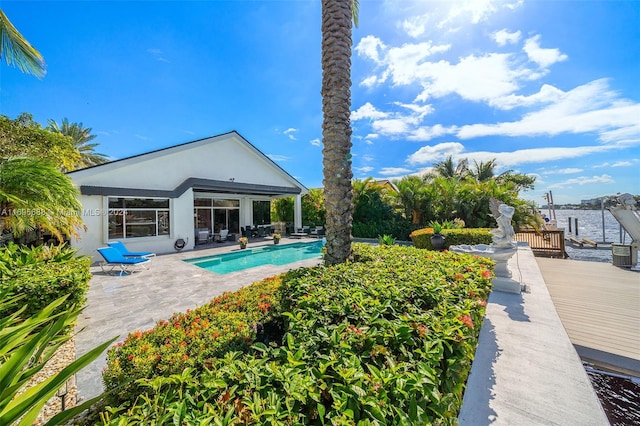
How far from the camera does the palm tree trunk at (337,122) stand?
4922 millimetres

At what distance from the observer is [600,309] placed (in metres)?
5.27

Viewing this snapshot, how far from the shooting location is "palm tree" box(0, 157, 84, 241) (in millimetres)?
6074

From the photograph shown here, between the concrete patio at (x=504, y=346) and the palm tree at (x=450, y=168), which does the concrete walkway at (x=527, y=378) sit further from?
the palm tree at (x=450, y=168)

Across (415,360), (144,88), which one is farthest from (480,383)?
(144,88)

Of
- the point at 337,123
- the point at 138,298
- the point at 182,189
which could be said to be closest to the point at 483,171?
the point at 337,123

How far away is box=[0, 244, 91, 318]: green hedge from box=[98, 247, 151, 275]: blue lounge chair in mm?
4541

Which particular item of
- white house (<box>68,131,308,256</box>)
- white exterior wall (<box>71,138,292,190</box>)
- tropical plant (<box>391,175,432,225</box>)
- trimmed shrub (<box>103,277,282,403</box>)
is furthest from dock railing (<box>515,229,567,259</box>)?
white exterior wall (<box>71,138,292,190</box>)

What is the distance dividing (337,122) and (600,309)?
23.2 ft

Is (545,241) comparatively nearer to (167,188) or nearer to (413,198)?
(413,198)

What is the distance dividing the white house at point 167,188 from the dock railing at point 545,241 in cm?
1601

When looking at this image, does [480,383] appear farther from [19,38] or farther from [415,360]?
[19,38]

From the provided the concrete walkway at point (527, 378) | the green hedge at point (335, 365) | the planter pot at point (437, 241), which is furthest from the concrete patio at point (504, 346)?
the planter pot at point (437, 241)

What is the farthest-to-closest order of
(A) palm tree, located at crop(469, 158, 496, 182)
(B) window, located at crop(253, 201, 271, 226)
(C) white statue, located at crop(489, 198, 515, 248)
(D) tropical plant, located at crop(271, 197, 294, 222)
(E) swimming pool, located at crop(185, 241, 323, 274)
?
(A) palm tree, located at crop(469, 158, 496, 182)
(D) tropical plant, located at crop(271, 197, 294, 222)
(B) window, located at crop(253, 201, 271, 226)
(E) swimming pool, located at crop(185, 241, 323, 274)
(C) white statue, located at crop(489, 198, 515, 248)

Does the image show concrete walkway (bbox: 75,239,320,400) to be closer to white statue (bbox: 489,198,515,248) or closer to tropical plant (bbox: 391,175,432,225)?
white statue (bbox: 489,198,515,248)
